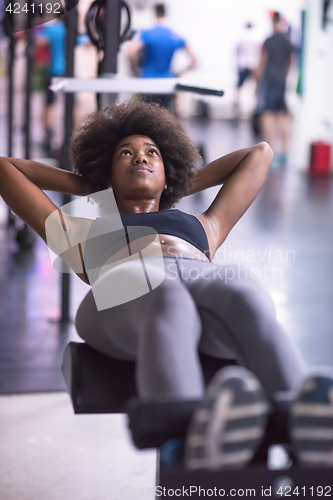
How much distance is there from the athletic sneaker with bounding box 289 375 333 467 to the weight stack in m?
6.26

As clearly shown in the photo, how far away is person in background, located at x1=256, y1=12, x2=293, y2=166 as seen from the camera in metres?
6.97

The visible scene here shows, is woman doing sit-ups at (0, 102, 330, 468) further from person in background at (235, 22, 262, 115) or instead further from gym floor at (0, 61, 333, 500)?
person in background at (235, 22, 262, 115)

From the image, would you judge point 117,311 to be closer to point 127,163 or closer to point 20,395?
point 127,163

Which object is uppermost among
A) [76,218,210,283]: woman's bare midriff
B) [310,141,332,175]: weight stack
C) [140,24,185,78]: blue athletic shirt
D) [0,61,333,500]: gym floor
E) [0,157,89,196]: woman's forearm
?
[140,24,185,78]: blue athletic shirt

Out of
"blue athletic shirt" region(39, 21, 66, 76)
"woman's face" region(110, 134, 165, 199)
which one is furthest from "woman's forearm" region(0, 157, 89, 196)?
"blue athletic shirt" region(39, 21, 66, 76)

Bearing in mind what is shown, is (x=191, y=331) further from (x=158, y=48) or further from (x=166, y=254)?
(x=158, y=48)

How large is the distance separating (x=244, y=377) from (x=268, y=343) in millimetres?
248

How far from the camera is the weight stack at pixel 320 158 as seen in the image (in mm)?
6930

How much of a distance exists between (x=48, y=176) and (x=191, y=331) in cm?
73

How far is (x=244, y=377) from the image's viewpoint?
991mm

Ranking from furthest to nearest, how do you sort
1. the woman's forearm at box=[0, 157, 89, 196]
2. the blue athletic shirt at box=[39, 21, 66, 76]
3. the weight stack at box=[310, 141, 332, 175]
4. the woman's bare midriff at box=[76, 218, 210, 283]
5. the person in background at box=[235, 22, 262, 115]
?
the person in background at box=[235, 22, 262, 115]
the weight stack at box=[310, 141, 332, 175]
the blue athletic shirt at box=[39, 21, 66, 76]
the woman's forearm at box=[0, 157, 89, 196]
the woman's bare midriff at box=[76, 218, 210, 283]

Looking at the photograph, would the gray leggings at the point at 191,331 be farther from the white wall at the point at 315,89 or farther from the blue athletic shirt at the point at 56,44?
the white wall at the point at 315,89

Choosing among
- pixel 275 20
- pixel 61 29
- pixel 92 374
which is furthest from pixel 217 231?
pixel 275 20

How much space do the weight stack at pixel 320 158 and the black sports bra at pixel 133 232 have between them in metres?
5.60
